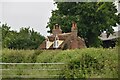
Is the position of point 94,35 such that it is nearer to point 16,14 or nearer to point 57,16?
point 57,16

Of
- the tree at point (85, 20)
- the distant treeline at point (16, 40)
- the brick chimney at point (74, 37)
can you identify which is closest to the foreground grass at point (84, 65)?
the distant treeline at point (16, 40)

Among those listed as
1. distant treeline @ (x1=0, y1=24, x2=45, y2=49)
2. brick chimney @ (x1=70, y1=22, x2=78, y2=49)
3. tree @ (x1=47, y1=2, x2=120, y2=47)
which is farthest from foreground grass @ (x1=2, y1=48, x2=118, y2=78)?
tree @ (x1=47, y1=2, x2=120, y2=47)

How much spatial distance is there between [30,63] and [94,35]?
5990 mm

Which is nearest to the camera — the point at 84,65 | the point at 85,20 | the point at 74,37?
the point at 84,65

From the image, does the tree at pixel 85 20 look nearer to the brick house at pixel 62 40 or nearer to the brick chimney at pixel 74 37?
the brick chimney at pixel 74 37

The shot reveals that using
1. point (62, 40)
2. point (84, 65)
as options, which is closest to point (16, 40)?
point (62, 40)

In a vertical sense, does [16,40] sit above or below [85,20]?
below

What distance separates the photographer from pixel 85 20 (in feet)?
35.7

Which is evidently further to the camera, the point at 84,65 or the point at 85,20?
the point at 85,20

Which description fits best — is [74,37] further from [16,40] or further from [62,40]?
[16,40]

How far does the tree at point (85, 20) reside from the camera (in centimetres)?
1045

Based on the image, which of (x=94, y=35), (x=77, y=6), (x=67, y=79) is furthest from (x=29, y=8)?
(x=94, y=35)

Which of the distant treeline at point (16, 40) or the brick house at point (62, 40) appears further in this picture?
the brick house at point (62, 40)

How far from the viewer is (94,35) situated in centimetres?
1107
